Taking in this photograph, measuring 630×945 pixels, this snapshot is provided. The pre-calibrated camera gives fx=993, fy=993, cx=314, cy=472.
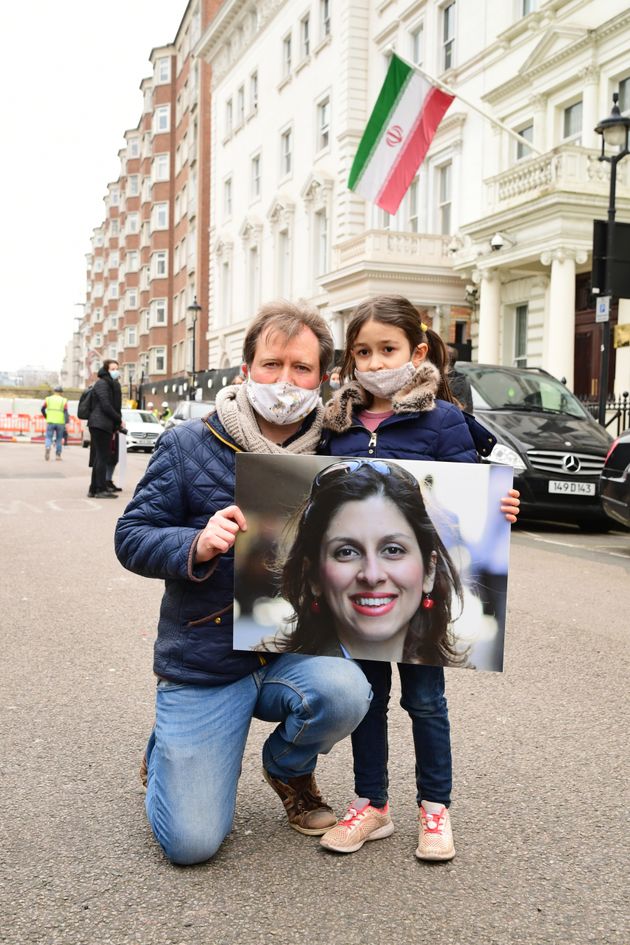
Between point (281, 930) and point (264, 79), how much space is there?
141 feet

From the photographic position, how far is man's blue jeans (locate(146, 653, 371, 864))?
2.78m

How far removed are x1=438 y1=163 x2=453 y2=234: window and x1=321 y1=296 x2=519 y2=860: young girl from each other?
84.0 feet

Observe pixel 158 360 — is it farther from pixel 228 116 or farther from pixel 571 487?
pixel 571 487

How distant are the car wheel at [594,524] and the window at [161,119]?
199 ft

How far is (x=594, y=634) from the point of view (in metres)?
5.98

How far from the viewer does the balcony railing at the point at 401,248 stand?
25.7 m

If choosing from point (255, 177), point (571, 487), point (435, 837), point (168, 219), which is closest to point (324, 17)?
point (255, 177)

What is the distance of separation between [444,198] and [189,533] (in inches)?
1047

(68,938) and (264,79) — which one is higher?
(264,79)

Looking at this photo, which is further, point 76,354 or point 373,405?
point 76,354

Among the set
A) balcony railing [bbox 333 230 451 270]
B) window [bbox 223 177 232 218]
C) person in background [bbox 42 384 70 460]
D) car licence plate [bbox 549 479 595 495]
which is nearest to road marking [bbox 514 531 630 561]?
car licence plate [bbox 549 479 595 495]

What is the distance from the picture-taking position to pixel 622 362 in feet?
66.8

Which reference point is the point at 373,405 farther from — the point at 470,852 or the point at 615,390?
the point at 615,390

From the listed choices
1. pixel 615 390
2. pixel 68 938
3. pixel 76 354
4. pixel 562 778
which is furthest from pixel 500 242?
pixel 76 354
